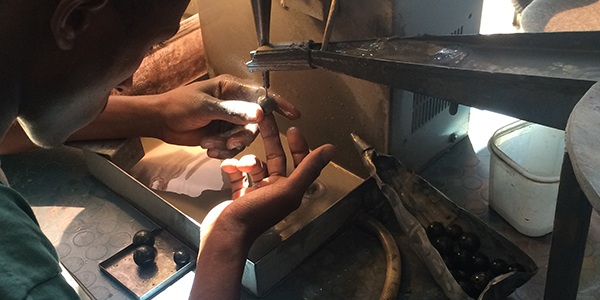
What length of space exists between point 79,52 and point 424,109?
1.13 m

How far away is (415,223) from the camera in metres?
1.27

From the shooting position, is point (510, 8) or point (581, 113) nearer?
point (581, 113)

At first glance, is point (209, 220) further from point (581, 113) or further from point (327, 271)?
point (581, 113)

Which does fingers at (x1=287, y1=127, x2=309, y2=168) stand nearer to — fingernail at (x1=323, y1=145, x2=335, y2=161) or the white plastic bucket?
fingernail at (x1=323, y1=145, x2=335, y2=161)

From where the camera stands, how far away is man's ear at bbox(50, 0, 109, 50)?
2.01 feet

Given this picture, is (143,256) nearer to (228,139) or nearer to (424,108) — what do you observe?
(228,139)

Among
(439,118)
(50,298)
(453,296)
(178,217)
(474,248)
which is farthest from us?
(439,118)

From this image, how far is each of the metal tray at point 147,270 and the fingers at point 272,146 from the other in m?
0.36

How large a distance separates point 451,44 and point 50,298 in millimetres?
859

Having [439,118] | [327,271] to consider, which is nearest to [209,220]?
[327,271]

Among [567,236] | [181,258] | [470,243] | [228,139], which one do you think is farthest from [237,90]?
[567,236]

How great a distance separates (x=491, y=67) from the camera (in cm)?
89

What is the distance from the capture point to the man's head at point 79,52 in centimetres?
63

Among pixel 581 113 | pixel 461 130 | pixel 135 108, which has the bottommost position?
pixel 461 130
